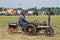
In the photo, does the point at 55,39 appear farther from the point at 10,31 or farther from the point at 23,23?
the point at 10,31

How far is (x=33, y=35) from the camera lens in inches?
520

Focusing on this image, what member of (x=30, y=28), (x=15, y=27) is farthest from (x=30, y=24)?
(x=15, y=27)

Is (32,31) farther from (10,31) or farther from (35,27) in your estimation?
(10,31)

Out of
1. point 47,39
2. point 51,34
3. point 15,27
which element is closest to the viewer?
point 47,39

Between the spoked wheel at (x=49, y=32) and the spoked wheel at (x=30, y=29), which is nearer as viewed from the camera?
the spoked wheel at (x=49, y=32)

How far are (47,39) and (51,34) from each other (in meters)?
1.25

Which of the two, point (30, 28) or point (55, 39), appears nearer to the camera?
point (55, 39)

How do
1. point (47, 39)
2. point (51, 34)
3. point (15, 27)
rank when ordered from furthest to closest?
point (15, 27) → point (51, 34) → point (47, 39)

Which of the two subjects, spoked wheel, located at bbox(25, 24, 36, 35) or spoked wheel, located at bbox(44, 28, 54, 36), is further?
spoked wheel, located at bbox(25, 24, 36, 35)

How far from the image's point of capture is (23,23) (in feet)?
44.5

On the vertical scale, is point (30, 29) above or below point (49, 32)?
above

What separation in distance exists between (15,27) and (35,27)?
1.64 metres

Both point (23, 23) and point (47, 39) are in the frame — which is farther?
point (23, 23)

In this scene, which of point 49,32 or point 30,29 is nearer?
point 49,32
